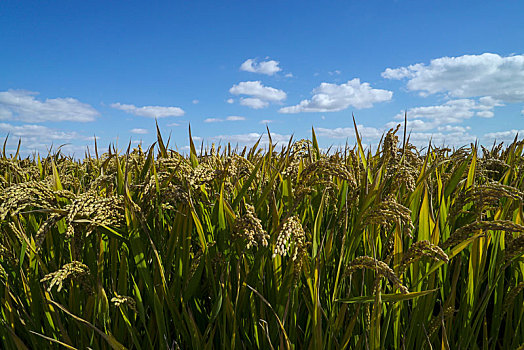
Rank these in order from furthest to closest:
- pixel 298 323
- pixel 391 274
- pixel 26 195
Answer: pixel 298 323 < pixel 26 195 < pixel 391 274

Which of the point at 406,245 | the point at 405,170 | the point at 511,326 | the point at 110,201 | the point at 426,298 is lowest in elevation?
the point at 511,326

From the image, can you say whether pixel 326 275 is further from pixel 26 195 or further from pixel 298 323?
pixel 26 195

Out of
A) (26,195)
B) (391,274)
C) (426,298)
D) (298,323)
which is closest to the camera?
(391,274)

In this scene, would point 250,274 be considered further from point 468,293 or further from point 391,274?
point 468,293

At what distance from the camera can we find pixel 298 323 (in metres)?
1.48

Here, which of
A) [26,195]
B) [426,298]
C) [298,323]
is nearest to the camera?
[26,195]

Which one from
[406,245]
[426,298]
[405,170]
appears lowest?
[426,298]

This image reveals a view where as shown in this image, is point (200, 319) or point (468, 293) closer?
point (468, 293)

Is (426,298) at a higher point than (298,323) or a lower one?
higher

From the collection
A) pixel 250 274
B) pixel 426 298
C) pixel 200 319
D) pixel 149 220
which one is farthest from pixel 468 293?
pixel 149 220

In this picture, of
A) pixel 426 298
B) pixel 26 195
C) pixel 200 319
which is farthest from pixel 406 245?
pixel 26 195

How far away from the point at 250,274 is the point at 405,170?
705 mm

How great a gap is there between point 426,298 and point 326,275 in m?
0.36

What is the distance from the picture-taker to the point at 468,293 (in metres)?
1.38
